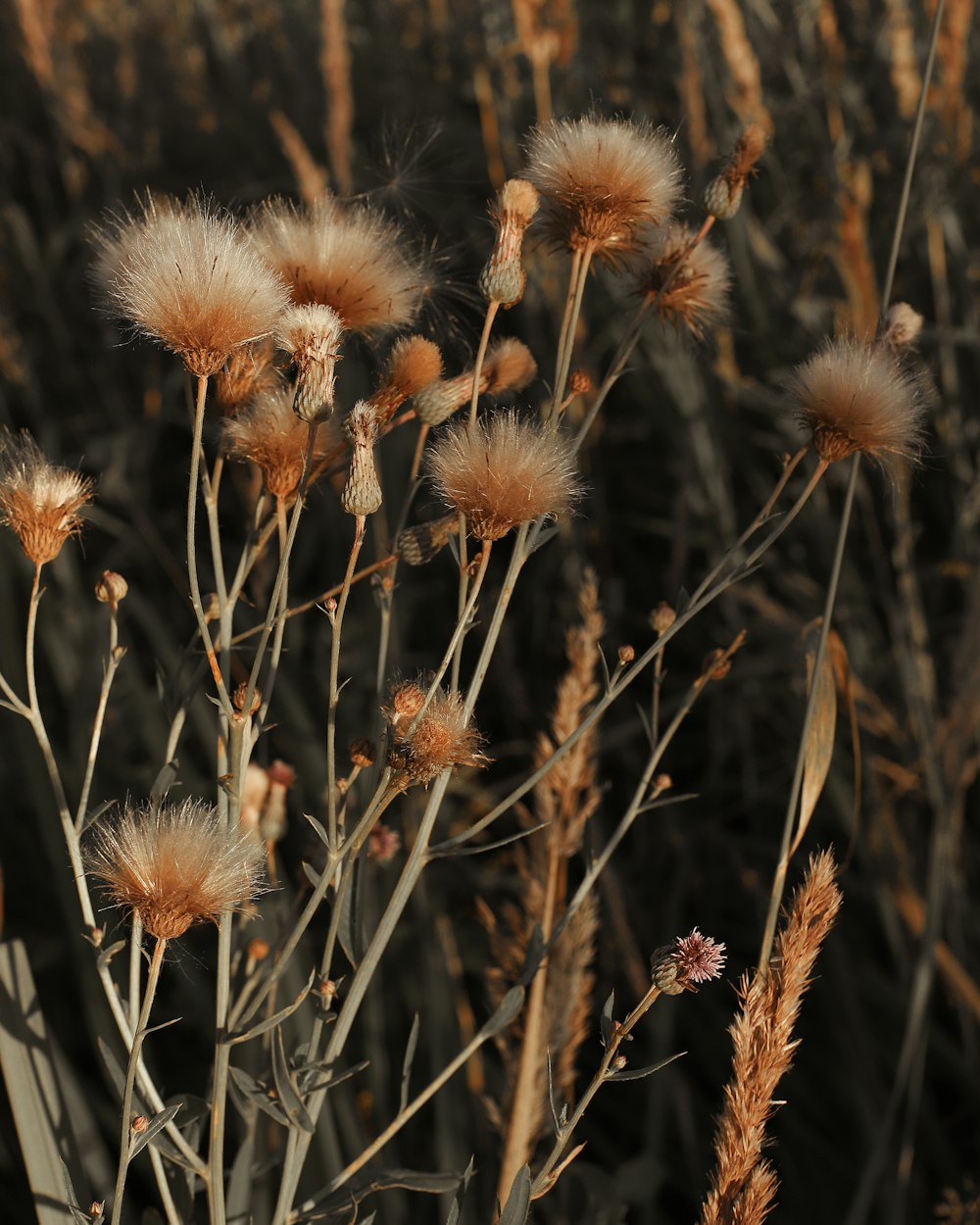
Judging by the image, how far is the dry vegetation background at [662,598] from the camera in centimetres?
151

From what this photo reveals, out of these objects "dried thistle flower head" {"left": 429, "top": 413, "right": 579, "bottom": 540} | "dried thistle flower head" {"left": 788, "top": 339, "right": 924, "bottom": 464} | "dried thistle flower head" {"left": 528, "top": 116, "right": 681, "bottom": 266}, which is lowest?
"dried thistle flower head" {"left": 429, "top": 413, "right": 579, "bottom": 540}

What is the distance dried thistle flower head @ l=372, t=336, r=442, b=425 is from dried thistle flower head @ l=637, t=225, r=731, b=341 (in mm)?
184

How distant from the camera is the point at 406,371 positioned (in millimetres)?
804

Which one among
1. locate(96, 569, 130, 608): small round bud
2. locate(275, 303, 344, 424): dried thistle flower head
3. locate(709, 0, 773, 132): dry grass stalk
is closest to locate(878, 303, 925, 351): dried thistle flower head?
locate(275, 303, 344, 424): dried thistle flower head

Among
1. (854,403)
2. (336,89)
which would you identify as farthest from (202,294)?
(336,89)

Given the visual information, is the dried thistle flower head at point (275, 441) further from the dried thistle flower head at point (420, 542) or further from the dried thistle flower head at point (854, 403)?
the dried thistle flower head at point (854, 403)

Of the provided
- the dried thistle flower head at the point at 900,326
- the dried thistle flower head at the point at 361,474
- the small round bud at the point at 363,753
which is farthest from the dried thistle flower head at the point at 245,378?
the dried thistle flower head at the point at 900,326

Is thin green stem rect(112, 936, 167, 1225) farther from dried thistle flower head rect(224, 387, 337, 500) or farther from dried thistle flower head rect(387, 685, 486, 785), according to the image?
dried thistle flower head rect(224, 387, 337, 500)

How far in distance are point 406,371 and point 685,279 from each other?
0.25m

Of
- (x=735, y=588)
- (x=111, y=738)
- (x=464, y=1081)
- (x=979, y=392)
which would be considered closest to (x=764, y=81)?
(x=979, y=392)

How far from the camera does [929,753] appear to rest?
5.41 feet

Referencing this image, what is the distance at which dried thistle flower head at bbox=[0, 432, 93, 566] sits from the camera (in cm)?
75

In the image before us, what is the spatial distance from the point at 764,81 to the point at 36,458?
235 centimetres

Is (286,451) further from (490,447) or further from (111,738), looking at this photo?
(111,738)
